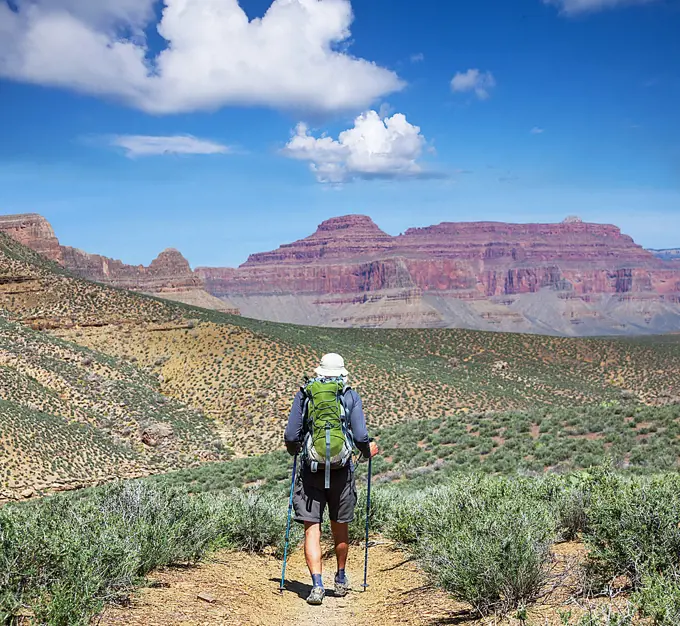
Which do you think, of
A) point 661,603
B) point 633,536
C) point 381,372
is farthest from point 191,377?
point 661,603

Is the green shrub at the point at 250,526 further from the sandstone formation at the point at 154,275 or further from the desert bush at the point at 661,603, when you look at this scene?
the sandstone formation at the point at 154,275

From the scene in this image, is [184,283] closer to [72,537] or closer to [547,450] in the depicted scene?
[547,450]

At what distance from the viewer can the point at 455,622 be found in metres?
5.74

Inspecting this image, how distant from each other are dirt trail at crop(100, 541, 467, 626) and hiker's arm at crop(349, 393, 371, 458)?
57.6 inches

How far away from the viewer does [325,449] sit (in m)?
7.03

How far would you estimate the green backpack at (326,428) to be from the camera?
7.03 metres

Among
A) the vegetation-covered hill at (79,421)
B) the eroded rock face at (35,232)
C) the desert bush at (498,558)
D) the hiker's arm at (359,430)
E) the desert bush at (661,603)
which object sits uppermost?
the eroded rock face at (35,232)

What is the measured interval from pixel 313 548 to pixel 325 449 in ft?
3.48

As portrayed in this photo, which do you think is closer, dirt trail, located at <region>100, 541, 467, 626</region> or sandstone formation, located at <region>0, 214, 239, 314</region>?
dirt trail, located at <region>100, 541, 467, 626</region>

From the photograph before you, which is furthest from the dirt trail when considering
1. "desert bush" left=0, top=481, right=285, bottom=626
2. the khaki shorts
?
the khaki shorts

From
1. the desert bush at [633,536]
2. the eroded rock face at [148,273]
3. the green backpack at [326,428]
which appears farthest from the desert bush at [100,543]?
the eroded rock face at [148,273]

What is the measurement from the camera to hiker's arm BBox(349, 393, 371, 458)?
7.14m

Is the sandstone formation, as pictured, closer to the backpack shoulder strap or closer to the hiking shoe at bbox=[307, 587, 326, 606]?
the backpack shoulder strap

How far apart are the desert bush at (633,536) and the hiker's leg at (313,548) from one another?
2.60 m
